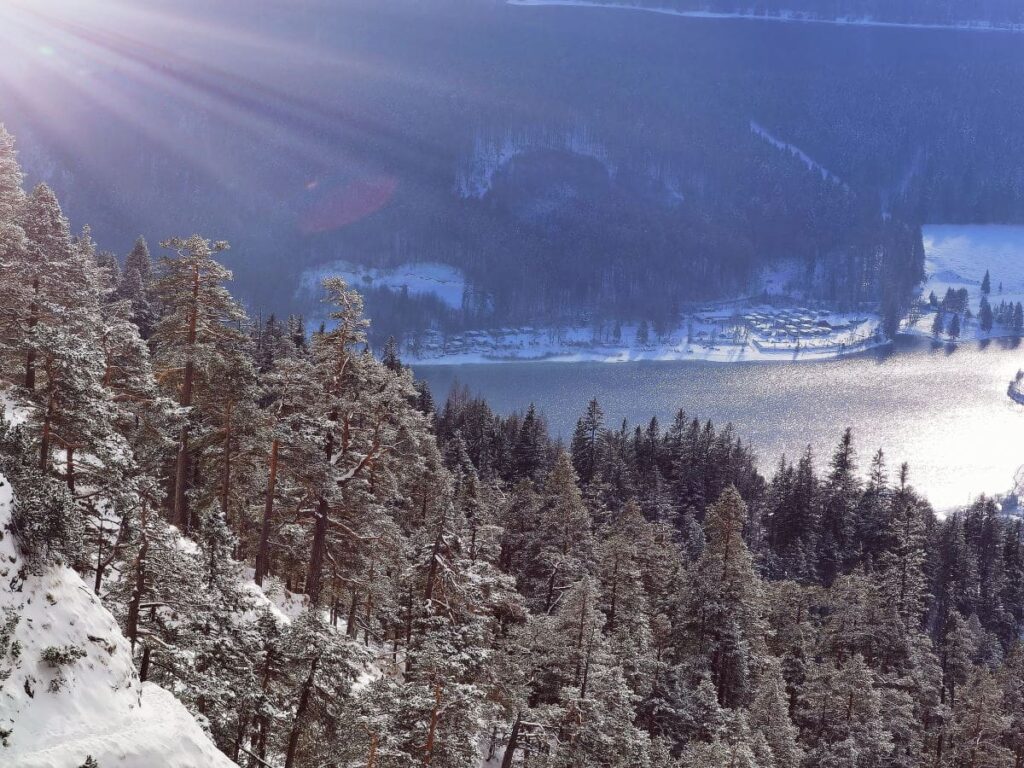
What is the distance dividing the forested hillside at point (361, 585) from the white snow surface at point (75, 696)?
30 centimetres

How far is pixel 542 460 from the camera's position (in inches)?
3735

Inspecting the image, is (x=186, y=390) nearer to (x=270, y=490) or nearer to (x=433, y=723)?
(x=270, y=490)

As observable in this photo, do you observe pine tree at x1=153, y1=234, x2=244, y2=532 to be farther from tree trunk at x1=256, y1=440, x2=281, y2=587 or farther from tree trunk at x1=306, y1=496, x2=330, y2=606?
tree trunk at x1=306, y1=496, x2=330, y2=606

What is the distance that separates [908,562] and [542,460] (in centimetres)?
3962

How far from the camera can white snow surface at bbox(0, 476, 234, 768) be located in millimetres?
13688

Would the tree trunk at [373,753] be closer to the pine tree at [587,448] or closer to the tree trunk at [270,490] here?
the tree trunk at [270,490]

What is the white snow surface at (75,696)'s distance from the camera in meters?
13.7

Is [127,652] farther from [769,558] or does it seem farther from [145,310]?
[769,558]

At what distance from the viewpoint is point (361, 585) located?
32.1 m

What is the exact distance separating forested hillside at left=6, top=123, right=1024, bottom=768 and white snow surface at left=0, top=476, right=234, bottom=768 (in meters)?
0.30

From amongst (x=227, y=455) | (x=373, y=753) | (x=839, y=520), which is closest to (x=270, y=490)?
(x=227, y=455)

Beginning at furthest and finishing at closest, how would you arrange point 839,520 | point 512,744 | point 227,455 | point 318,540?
point 839,520, point 227,455, point 512,744, point 318,540

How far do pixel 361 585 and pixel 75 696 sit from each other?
690 inches

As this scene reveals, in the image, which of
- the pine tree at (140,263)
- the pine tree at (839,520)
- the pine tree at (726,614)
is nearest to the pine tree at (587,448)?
the pine tree at (839,520)
